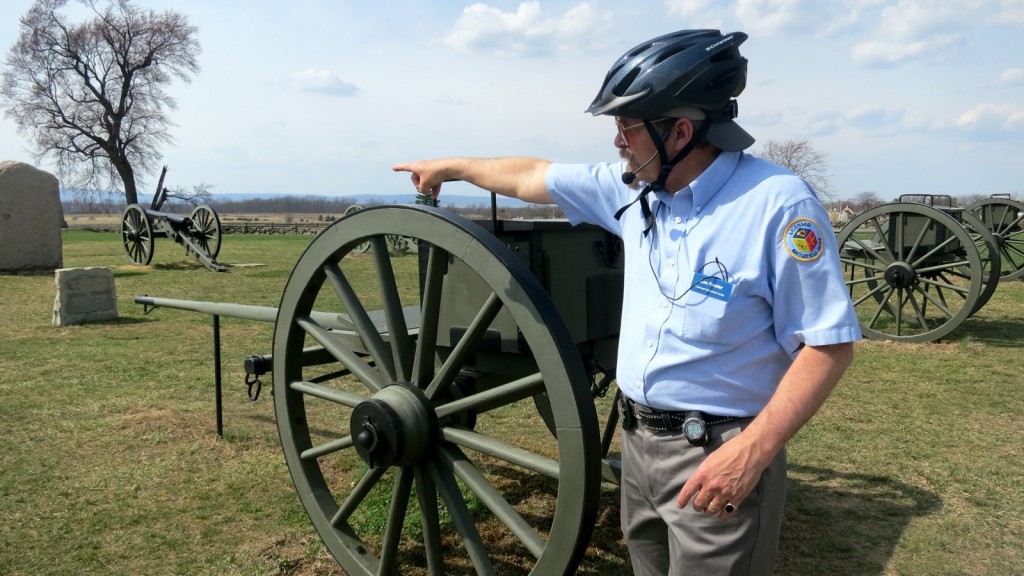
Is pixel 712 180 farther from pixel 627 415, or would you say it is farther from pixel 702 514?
pixel 702 514

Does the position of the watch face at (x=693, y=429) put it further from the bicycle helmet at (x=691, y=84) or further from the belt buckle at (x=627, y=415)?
the bicycle helmet at (x=691, y=84)

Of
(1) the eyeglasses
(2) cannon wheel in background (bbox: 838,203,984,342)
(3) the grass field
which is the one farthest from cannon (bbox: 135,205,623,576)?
(2) cannon wheel in background (bbox: 838,203,984,342)

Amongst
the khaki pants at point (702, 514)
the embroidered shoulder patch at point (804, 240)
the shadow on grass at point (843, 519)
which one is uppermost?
the embroidered shoulder patch at point (804, 240)

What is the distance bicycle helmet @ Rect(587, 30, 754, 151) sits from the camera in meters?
1.70

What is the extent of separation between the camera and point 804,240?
1.54 metres

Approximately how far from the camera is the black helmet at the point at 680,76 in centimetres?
170

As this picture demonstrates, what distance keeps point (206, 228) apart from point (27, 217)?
12.5ft

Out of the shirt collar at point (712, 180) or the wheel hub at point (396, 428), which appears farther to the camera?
the wheel hub at point (396, 428)

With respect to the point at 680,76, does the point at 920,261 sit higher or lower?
lower

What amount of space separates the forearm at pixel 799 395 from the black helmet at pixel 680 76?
591 mm

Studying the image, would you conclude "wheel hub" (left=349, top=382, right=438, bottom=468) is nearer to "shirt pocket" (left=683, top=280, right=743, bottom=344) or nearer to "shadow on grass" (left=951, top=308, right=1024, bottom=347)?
"shirt pocket" (left=683, top=280, right=743, bottom=344)

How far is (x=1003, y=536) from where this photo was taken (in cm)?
366

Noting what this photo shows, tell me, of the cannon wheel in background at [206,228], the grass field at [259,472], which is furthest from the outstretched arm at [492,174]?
the cannon wheel in background at [206,228]

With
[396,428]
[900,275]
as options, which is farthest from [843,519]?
[900,275]
